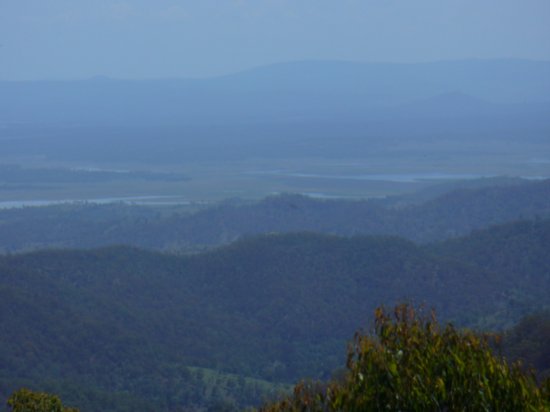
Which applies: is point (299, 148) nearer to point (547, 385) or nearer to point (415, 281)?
point (415, 281)

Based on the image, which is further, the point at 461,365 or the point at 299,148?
the point at 299,148

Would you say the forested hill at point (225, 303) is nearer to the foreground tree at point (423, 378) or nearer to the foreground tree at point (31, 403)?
the foreground tree at point (31, 403)

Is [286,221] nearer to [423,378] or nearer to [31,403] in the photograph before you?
[31,403]

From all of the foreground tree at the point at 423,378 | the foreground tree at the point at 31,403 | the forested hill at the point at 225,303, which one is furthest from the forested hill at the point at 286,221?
the foreground tree at the point at 423,378

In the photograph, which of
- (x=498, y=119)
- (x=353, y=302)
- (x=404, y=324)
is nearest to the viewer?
(x=404, y=324)

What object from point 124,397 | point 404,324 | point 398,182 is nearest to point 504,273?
point 124,397
